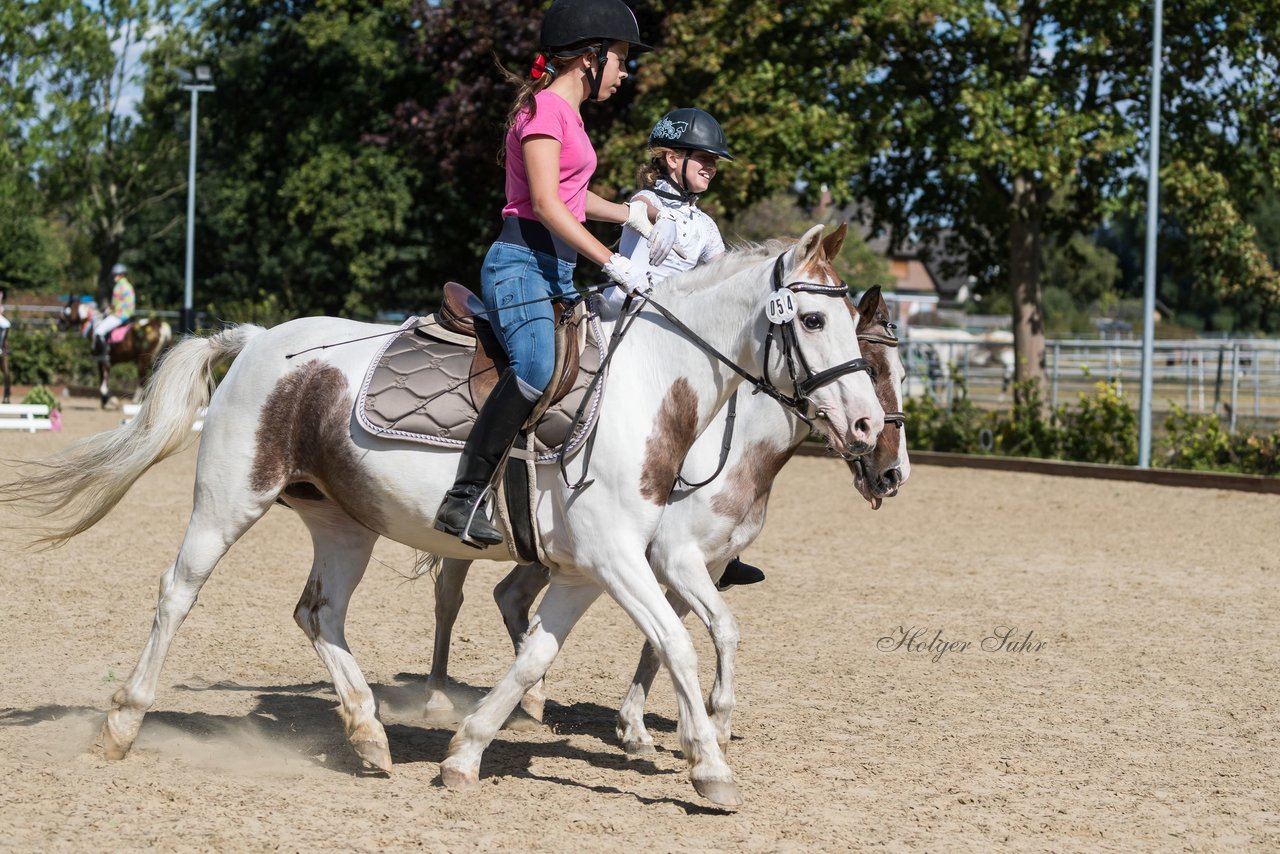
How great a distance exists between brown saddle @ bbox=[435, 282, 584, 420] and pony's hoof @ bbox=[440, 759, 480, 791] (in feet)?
4.17

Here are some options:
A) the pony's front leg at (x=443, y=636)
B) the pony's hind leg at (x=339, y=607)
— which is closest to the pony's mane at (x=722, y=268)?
the pony's hind leg at (x=339, y=607)

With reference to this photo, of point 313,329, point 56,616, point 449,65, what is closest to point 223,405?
point 313,329

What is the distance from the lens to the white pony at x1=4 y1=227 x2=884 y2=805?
4.61 m

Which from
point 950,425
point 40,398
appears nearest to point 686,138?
point 950,425

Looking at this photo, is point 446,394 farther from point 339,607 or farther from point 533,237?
point 339,607

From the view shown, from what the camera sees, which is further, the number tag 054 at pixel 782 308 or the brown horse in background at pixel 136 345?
the brown horse in background at pixel 136 345

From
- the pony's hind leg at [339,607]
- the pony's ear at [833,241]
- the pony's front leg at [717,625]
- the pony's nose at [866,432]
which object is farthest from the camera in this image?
the pony's front leg at [717,625]

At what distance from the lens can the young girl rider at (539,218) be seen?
4730 mm

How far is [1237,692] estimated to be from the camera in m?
6.80

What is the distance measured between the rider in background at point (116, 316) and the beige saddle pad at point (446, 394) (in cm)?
2171

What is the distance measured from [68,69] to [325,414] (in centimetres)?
4379

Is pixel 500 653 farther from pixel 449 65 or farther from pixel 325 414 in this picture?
pixel 449 65

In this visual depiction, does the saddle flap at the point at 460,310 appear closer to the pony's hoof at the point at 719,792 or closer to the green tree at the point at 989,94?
the pony's hoof at the point at 719,792

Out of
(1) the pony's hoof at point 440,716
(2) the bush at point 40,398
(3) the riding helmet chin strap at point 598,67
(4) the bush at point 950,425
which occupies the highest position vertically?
(3) the riding helmet chin strap at point 598,67
